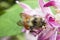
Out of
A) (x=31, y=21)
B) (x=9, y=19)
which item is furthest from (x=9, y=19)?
(x=31, y=21)

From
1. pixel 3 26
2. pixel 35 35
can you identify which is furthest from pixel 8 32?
pixel 35 35

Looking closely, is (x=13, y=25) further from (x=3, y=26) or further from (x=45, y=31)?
(x=45, y=31)

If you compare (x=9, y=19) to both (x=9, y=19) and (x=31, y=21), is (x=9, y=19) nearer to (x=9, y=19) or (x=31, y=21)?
(x=9, y=19)

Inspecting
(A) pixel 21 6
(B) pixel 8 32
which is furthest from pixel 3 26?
(A) pixel 21 6

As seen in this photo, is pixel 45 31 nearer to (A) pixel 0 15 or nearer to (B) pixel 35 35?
(B) pixel 35 35

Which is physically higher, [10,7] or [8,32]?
[10,7]
